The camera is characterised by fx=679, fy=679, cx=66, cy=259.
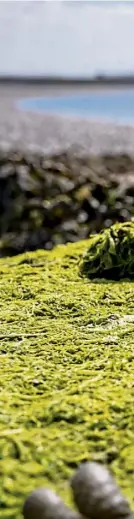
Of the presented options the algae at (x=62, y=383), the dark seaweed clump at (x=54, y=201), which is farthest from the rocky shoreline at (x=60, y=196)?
the algae at (x=62, y=383)

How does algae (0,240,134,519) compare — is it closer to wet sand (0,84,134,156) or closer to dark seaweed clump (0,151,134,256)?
dark seaweed clump (0,151,134,256)

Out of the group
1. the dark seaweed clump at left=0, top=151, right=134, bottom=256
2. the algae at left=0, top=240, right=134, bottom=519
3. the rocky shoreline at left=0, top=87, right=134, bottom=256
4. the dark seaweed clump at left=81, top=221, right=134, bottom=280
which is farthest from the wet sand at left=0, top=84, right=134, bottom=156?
the algae at left=0, top=240, right=134, bottom=519

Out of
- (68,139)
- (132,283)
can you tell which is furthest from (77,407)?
(68,139)

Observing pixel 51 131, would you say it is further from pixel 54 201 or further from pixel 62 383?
pixel 62 383

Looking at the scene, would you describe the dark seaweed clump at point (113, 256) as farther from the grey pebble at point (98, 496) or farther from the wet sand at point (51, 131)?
the wet sand at point (51, 131)

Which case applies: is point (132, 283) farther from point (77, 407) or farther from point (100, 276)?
point (77, 407)

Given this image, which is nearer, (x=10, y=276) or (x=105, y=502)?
(x=105, y=502)
